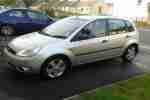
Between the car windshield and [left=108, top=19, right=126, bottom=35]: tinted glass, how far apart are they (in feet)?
2.98

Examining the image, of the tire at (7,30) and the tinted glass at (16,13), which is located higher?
the tinted glass at (16,13)

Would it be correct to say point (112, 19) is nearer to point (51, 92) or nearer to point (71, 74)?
point (71, 74)

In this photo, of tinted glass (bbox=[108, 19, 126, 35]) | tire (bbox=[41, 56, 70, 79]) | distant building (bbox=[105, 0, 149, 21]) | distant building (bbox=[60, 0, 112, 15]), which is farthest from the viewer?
distant building (bbox=[60, 0, 112, 15])

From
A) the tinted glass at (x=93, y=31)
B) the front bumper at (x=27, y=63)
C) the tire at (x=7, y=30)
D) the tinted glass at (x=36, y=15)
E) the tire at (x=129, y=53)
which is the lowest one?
the tire at (x=129, y=53)

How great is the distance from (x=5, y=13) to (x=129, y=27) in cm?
625

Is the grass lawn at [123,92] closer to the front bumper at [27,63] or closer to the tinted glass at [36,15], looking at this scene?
the front bumper at [27,63]

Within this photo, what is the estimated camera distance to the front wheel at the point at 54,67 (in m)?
6.18

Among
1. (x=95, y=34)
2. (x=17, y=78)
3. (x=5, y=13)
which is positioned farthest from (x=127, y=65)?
(x=5, y=13)

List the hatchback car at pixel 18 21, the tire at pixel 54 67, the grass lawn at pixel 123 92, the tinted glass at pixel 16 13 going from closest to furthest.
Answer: the grass lawn at pixel 123 92, the tire at pixel 54 67, the hatchback car at pixel 18 21, the tinted glass at pixel 16 13

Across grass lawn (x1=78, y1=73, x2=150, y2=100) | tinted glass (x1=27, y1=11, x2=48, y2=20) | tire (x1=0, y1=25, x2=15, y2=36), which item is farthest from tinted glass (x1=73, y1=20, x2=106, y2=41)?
tire (x1=0, y1=25, x2=15, y2=36)

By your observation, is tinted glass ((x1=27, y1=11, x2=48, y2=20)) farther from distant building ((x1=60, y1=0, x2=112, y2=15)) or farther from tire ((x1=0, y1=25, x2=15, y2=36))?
distant building ((x1=60, y1=0, x2=112, y2=15))

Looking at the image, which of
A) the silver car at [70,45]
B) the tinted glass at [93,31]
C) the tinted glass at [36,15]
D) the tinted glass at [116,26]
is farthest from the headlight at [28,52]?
the tinted glass at [36,15]

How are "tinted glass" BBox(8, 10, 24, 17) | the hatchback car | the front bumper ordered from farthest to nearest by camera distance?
"tinted glass" BBox(8, 10, 24, 17)
the hatchback car
the front bumper

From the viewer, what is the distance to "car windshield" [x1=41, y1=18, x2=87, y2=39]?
6.83m
